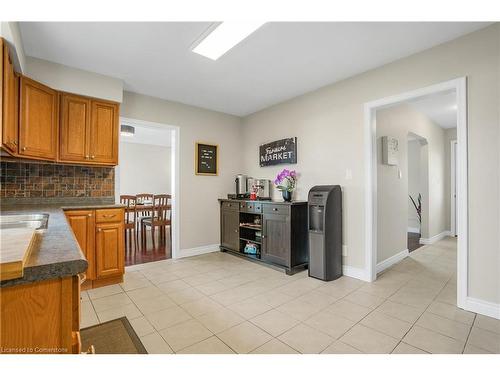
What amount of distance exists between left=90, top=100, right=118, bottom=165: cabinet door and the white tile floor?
59.5 inches

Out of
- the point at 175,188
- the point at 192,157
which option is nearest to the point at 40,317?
the point at 175,188

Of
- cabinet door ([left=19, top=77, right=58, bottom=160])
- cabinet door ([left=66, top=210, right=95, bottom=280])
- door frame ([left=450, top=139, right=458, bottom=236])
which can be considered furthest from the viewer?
door frame ([left=450, top=139, right=458, bottom=236])

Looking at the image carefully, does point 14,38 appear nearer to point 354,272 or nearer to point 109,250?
point 109,250

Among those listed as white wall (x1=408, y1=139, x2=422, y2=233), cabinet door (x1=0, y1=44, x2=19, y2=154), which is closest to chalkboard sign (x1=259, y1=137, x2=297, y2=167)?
Answer: cabinet door (x1=0, y1=44, x2=19, y2=154)

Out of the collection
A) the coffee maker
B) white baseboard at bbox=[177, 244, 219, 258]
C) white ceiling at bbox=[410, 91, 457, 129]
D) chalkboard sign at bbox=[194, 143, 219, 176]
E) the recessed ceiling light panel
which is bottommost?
white baseboard at bbox=[177, 244, 219, 258]

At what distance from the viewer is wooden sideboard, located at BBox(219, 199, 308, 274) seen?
3.18 metres

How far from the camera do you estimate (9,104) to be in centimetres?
203

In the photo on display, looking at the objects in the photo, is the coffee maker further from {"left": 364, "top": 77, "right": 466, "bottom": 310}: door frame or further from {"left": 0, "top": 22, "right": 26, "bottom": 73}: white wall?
{"left": 0, "top": 22, "right": 26, "bottom": 73}: white wall

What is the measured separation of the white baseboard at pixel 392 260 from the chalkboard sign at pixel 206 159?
2.89m

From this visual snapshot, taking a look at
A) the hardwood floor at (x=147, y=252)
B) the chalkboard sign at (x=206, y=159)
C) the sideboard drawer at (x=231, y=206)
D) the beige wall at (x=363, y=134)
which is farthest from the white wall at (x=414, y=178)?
the hardwood floor at (x=147, y=252)

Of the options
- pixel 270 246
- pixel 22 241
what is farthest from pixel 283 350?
pixel 270 246

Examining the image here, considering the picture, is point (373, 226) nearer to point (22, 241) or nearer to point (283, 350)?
point (283, 350)

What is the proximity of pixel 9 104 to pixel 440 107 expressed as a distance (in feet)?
18.7

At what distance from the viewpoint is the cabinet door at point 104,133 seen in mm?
2924
